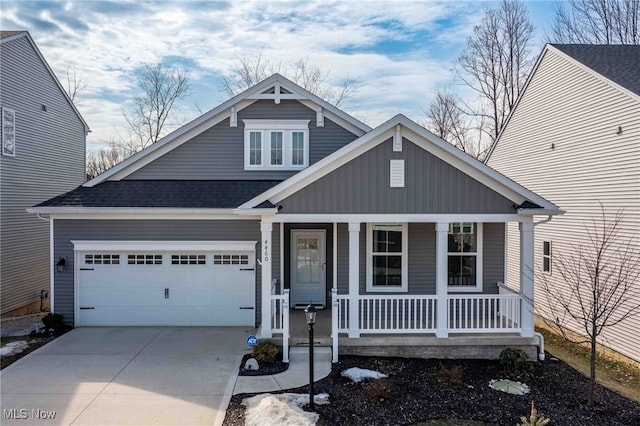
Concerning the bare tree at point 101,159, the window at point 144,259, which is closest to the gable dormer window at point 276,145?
the window at point 144,259

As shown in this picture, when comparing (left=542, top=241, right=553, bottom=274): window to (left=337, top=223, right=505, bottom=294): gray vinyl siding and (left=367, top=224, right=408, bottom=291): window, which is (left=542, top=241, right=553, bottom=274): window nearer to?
(left=337, top=223, right=505, bottom=294): gray vinyl siding

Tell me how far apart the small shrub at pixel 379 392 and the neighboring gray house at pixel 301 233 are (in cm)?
162

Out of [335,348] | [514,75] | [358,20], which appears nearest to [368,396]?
[335,348]

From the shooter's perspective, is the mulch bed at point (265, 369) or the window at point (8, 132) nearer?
the mulch bed at point (265, 369)

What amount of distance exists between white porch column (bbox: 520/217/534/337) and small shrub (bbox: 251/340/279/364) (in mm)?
5086

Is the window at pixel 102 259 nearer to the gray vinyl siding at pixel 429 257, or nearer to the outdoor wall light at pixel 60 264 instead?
the outdoor wall light at pixel 60 264

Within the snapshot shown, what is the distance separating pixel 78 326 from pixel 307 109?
26.8ft

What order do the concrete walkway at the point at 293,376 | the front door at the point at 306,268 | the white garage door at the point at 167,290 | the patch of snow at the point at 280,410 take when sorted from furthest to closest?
the front door at the point at 306,268
the white garage door at the point at 167,290
the concrete walkway at the point at 293,376
the patch of snow at the point at 280,410

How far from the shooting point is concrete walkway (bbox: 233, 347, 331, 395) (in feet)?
22.9

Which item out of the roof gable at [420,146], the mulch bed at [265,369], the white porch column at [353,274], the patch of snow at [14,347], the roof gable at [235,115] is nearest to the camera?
the mulch bed at [265,369]

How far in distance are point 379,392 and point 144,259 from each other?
6.92 m

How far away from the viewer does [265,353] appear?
7.98 m

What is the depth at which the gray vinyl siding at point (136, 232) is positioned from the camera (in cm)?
1040

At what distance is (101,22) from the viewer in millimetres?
12125
